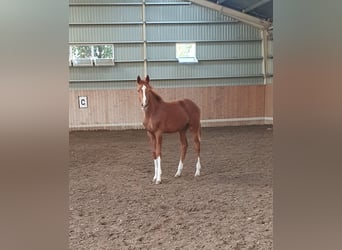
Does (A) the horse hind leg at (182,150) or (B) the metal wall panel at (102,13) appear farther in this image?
(B) the metal wall panel at (102,13)

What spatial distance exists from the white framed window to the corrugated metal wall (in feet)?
0.42

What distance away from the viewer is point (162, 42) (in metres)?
12.2

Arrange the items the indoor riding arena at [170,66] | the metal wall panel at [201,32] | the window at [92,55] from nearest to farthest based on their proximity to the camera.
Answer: the indoor riding arena at [170,66] → the window at [92,55] → the metal wall panel at [201,32]

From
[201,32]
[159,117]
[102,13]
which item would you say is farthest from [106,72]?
[159,117]

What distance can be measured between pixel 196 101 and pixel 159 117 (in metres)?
7.27

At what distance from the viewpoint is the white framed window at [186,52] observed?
1221 centimetres

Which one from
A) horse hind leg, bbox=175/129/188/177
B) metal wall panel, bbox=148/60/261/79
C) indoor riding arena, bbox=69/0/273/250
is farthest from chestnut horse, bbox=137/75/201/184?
metal wall panel, bbox=148/60/261/79

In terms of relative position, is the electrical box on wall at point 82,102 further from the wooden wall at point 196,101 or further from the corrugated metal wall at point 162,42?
the corrugated metal wall at point 162,42

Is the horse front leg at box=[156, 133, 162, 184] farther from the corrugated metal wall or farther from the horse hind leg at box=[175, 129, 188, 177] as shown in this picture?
the corrugated metal wall

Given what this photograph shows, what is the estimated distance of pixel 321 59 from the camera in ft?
1.85

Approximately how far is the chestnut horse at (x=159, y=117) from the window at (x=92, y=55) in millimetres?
6673

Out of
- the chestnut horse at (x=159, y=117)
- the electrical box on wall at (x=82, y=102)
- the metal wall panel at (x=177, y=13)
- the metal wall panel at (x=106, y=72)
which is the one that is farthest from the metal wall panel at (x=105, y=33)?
the chestnut horse at (x=159, y=117)

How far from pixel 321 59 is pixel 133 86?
11.7 metres

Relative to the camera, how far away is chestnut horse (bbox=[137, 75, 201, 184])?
5148 millimetres
